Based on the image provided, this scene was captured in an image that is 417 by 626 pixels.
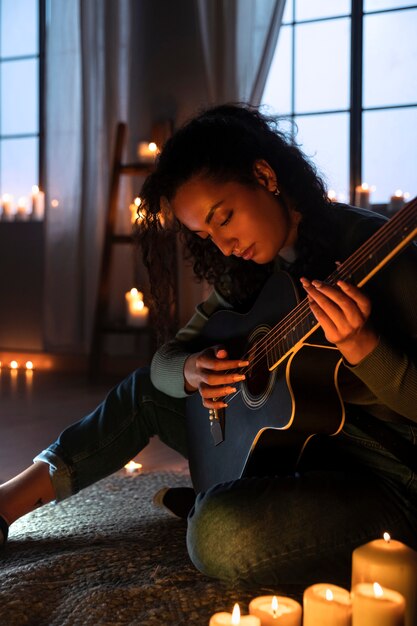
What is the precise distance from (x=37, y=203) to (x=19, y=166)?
347 mm

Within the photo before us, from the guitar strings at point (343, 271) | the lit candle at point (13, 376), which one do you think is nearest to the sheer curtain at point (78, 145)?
the lit candle at point (13, 376)

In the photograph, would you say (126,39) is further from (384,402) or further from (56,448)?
(384,402)

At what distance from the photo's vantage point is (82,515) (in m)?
1.64

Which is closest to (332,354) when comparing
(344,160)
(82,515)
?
(82,515)

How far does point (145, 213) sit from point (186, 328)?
261 millimetres

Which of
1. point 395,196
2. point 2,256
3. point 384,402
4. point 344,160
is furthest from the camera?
point 2,256

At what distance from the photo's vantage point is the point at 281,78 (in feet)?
12.3

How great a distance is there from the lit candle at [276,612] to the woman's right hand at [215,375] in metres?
0.50

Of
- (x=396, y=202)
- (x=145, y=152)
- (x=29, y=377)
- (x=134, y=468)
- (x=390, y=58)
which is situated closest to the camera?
(x=134, y=468)

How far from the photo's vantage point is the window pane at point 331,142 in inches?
141

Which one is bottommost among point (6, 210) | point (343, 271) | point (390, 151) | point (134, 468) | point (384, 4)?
point (134, 468)

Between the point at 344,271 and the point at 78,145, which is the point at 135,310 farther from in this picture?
the point at 344,271

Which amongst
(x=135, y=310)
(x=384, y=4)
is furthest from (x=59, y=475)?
(x=384, y=4)

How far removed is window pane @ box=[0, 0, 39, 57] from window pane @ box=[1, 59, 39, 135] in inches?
3.0
